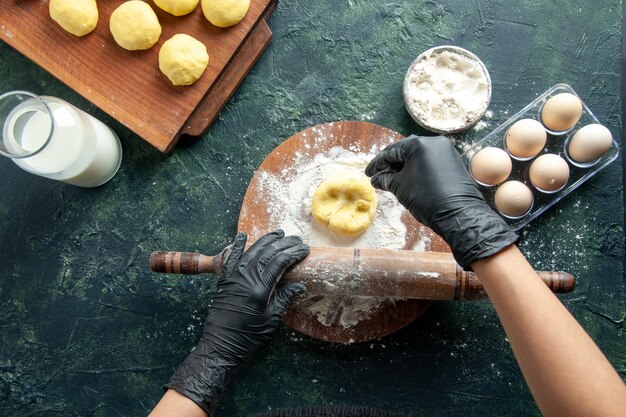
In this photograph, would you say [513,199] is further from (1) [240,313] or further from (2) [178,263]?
(2) [178,263]

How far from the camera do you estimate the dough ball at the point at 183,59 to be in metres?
2.04

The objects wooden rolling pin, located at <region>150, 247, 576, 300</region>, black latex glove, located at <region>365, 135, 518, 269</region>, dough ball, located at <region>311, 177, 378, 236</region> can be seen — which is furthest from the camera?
dough ball, located at <region>311, 177, 378, 236</region>

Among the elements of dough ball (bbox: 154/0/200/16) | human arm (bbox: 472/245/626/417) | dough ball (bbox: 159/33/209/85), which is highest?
human arm (bbox: 472/245/626/417)

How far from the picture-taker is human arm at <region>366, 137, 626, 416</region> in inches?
53.5

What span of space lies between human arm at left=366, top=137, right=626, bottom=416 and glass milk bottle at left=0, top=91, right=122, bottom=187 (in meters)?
1.09

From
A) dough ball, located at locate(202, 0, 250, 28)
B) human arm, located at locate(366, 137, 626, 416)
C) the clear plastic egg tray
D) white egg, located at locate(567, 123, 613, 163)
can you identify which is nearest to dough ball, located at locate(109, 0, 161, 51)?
dough ball, located at locate(202, 0, 250, 28)

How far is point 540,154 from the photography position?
213cm

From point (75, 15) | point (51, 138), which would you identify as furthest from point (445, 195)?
point (75, 15)

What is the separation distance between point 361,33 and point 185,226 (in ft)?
3.67

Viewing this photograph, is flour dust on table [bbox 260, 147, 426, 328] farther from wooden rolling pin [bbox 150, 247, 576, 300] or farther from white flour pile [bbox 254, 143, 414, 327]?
wooden rolling pin [bbox 150, 247, 576, 300]

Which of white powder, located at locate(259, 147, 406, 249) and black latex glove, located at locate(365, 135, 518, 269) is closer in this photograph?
black latex glove, located at locate(365, 135, 518, 269)

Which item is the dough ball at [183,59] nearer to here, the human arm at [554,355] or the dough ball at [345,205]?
the dough ball at [345,205]

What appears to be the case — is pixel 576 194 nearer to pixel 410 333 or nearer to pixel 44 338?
pixel 410 333

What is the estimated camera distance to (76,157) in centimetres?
201
